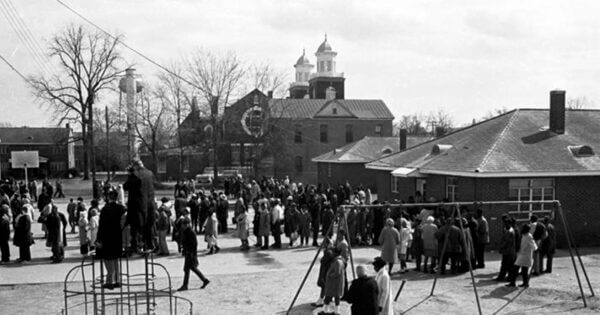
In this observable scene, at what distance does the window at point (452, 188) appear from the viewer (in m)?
23.2

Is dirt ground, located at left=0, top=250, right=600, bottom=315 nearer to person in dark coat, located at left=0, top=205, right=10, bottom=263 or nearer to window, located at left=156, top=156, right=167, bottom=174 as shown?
person in dark coat, located at left=0, top=205, right=10, bottom=263

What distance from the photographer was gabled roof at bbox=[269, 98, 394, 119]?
66.0 metres

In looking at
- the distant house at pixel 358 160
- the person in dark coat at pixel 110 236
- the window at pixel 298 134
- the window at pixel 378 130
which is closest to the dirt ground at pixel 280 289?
the person in dark coat at pixel 110 236

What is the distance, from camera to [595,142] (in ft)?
81.1

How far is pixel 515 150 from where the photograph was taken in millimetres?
23109

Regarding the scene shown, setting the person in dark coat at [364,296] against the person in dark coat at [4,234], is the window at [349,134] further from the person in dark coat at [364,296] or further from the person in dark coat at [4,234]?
the person in dark coat at [364,296]

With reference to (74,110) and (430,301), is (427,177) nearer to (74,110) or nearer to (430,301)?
(430,301)

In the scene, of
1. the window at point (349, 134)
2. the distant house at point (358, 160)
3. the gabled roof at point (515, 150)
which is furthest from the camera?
the window at point (349, 134)

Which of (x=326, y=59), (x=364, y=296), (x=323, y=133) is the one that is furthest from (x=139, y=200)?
(x=326, y=59)

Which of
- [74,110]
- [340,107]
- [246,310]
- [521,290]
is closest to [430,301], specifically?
[521,290]

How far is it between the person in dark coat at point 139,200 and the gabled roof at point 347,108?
54700mm

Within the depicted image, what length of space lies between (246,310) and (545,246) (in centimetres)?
928

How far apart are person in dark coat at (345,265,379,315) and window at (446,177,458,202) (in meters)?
14.3

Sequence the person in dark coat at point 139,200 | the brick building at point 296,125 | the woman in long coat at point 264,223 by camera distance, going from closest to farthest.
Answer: the person in dark coat at point 139,200, the woman in long coat at point 264,223, the brick building at point 296,125
